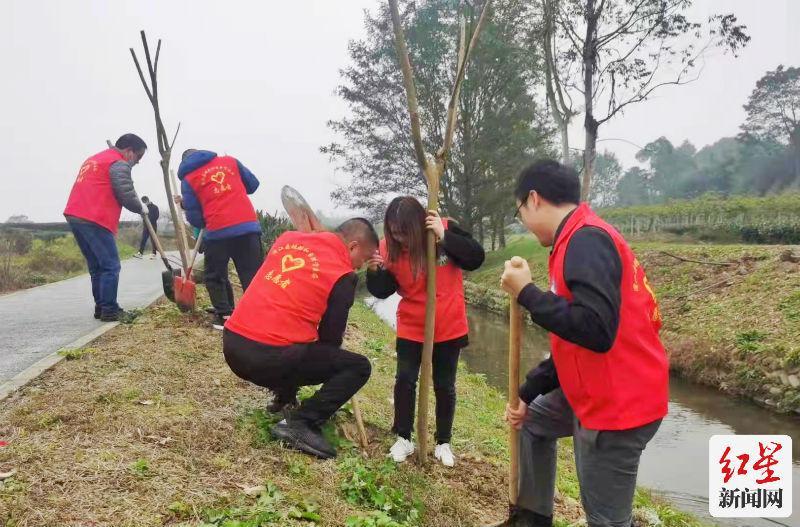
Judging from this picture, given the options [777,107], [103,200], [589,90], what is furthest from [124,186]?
[777,107]

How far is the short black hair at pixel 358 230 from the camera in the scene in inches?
142

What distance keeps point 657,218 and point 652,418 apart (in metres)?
28.3

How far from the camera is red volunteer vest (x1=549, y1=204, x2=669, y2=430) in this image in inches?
89.7

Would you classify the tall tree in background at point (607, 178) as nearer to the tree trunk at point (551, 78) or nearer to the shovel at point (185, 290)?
the tree trunk at point (551, 78)

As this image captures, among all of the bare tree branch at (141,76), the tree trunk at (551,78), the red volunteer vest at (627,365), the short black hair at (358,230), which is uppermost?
the tree trunk at (551,78)

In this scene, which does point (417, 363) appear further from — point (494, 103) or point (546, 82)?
point (494, 103)

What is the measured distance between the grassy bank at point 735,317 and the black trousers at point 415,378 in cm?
673

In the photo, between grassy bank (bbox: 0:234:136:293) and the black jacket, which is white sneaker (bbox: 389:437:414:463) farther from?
grassy bank (bbox: 0:234:136:293)

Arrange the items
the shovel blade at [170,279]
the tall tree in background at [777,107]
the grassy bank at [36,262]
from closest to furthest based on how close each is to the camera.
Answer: the shovel blade at [170,279] < the grassy bank at [36,262] < the tall tree in background at [777,107]

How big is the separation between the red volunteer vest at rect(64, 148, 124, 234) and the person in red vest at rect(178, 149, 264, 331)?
3.17ft

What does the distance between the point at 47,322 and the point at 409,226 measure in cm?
548

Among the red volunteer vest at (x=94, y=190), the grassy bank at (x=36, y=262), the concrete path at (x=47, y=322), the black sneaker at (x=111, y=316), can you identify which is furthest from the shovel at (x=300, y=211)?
the grassy bank at (x=36, y=262)

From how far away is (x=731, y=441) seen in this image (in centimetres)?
413

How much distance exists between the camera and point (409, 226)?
11.8ft
